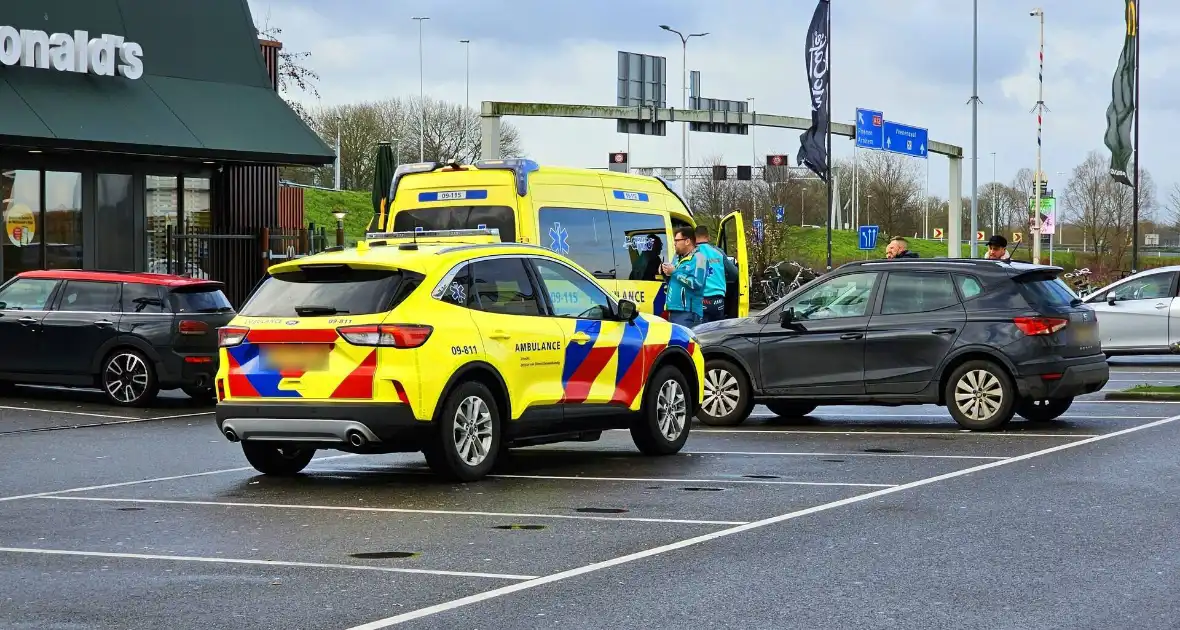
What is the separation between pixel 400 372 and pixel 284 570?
299cm

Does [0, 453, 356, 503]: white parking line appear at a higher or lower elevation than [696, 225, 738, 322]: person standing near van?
lower

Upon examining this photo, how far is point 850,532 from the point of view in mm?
8719

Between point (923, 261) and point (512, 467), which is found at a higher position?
point (923, 261)

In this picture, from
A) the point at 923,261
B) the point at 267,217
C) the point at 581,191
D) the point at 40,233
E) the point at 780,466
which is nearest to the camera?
the point at 780,466

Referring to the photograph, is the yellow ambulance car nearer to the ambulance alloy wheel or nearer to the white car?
the ambulance alloy wheel

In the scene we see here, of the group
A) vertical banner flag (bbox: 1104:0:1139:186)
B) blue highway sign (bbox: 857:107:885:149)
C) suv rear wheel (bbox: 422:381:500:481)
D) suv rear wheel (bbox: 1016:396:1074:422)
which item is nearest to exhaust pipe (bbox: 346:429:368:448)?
suv rear wheel (bbox: 422:381:500:481)

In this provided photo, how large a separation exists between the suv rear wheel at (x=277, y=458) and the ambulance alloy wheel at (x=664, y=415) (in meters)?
2.59

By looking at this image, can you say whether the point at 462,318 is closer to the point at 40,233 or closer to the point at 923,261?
the point at 923,261

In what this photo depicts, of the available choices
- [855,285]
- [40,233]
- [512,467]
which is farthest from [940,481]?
[40,233]

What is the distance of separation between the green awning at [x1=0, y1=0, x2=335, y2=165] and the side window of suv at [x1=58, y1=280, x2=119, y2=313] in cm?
592

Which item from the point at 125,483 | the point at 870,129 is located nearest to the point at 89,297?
the point at 125,483

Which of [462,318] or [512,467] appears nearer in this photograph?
[462,318]

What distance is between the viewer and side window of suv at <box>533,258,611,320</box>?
12008 millimetres

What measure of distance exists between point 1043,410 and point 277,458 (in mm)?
7766
